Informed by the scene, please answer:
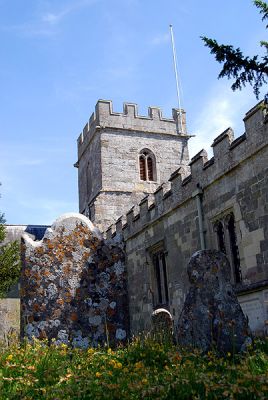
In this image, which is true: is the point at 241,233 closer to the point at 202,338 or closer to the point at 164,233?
the point at 164,233

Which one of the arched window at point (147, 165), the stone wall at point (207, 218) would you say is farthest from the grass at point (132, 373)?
the arched window at point (147, 165)

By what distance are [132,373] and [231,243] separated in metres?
6.34

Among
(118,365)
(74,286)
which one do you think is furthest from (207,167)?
(118,365)

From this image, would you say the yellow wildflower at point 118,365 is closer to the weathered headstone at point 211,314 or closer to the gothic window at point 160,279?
the weathered headstone at point 211,314

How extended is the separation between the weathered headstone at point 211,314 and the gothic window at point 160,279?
26.4 ft

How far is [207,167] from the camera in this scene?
10.9 meters

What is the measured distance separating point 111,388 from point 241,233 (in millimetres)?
6396

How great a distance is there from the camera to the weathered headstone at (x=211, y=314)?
461cm

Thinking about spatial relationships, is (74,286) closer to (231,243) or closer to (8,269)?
(231,243)

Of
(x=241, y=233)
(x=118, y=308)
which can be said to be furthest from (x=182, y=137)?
(x=118, y=308)

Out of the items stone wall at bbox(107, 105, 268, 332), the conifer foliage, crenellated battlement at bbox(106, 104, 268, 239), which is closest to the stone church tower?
the conifer foliage

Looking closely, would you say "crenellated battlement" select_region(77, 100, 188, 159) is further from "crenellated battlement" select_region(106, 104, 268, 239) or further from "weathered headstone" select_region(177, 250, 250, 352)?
"weathered headstone" select_region(177, 250, 250, 352)

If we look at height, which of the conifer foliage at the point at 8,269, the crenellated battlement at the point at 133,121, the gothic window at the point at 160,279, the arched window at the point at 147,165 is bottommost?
the gothic window at the point at 160,279

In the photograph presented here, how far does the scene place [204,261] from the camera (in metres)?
4.95
